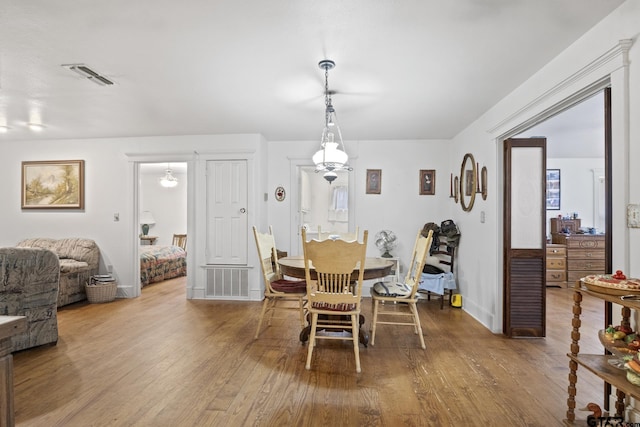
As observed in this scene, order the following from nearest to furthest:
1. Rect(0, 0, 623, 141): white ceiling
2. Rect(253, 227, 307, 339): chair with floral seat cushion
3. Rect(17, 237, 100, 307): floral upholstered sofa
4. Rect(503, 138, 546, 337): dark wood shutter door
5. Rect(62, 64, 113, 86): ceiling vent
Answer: Rect(0, 0, 623, 141): white ceiling < Rect(62, 64, 113, 86): ceiling vent < Rect(253, 227, 307, 339): chair with floral seat cushion < Rect(503, 138, 546, 337): dark wood shutter door < Rect(17, 237, 100, 307): floral upholstered sofa

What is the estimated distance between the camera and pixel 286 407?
212 cm

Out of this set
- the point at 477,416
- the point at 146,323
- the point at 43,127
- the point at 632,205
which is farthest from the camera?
the point at 43,127

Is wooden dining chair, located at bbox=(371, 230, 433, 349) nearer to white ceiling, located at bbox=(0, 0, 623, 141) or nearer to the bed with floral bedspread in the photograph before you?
white ceiling, located at bbox=(0, 0, 623, 141)

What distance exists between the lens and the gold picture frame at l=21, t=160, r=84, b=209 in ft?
17.4

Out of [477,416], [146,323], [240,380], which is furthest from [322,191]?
[477,416]

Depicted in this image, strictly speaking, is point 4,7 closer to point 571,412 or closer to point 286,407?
point 286,407

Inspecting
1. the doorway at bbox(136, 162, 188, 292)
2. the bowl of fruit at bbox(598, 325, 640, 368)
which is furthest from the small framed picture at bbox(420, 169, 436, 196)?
the doorway at bbox(136, 162, 188, 292)

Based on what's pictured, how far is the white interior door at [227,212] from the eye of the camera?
4.98m

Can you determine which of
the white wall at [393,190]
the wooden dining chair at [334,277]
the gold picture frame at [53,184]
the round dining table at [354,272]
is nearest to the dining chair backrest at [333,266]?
the wooden dining chair at [334,277]

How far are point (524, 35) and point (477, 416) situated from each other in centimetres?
232

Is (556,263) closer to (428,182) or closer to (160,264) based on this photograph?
(428,182)

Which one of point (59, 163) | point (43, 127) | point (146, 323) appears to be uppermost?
point (43, 127)

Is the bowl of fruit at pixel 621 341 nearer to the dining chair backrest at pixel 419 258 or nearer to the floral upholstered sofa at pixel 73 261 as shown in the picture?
the dining chair backrest at pixel 419 258

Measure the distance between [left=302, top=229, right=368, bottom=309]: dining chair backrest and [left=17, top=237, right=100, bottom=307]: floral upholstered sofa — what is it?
3729mm
